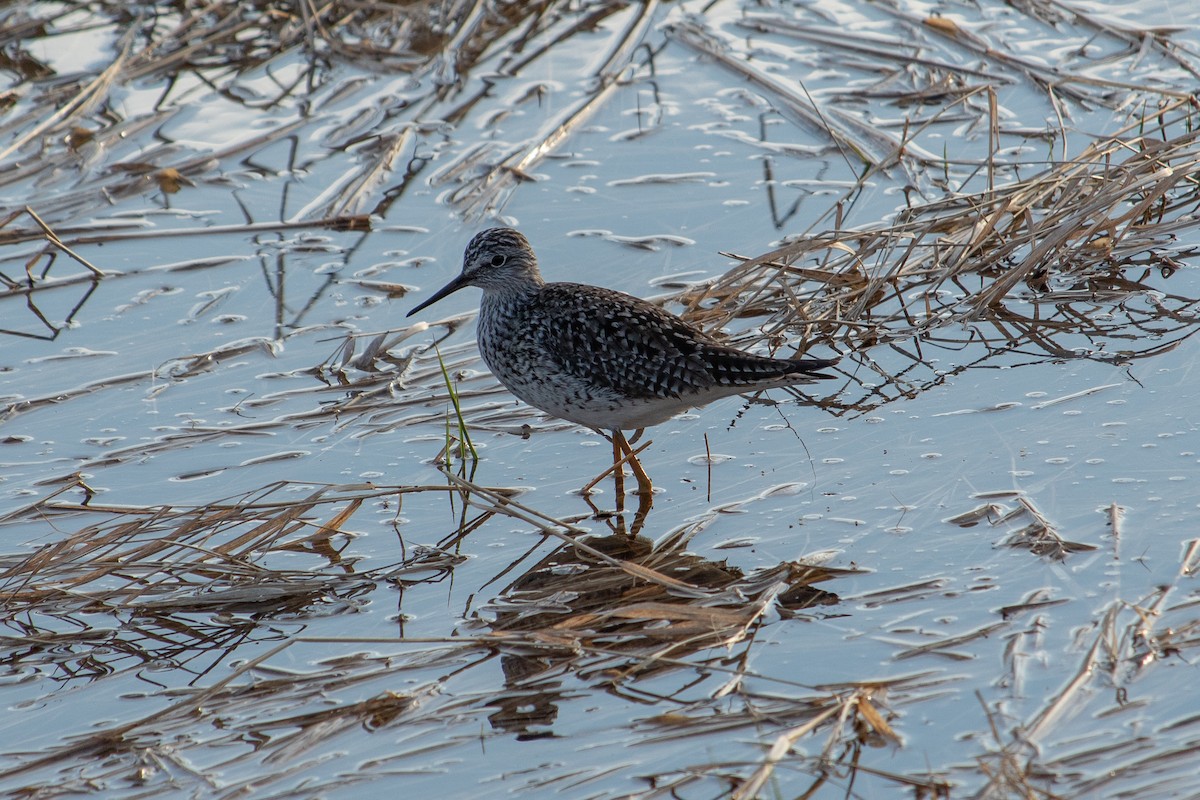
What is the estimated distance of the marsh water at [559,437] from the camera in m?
4.91

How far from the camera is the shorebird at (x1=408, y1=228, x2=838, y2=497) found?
6773mm

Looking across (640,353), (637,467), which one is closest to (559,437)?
(637,467)

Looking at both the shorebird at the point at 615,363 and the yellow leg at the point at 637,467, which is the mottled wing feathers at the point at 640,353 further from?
the yellow leg at the point at 637,467

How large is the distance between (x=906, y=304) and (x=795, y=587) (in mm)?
3138

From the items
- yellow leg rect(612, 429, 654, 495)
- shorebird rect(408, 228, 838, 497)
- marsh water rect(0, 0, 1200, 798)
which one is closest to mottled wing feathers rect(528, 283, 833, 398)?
shorebird rect(408, 228, 838, 497)

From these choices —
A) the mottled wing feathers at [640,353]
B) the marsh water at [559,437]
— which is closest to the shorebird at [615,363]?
the mottled wing feathers at [640,353]

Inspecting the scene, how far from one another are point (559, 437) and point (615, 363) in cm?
104

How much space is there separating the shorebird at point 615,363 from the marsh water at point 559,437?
429 millimetres

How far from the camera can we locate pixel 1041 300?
811cm

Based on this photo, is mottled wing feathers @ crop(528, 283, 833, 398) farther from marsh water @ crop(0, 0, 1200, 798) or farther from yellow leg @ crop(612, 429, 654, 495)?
marsh water @ crop(0, 0, 1200, 798)

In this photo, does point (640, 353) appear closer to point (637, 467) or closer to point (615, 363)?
point (615, 363)

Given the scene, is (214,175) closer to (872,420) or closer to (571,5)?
(571,5)

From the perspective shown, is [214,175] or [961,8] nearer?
[214,175]

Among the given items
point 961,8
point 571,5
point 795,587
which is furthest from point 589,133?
point 795,587
